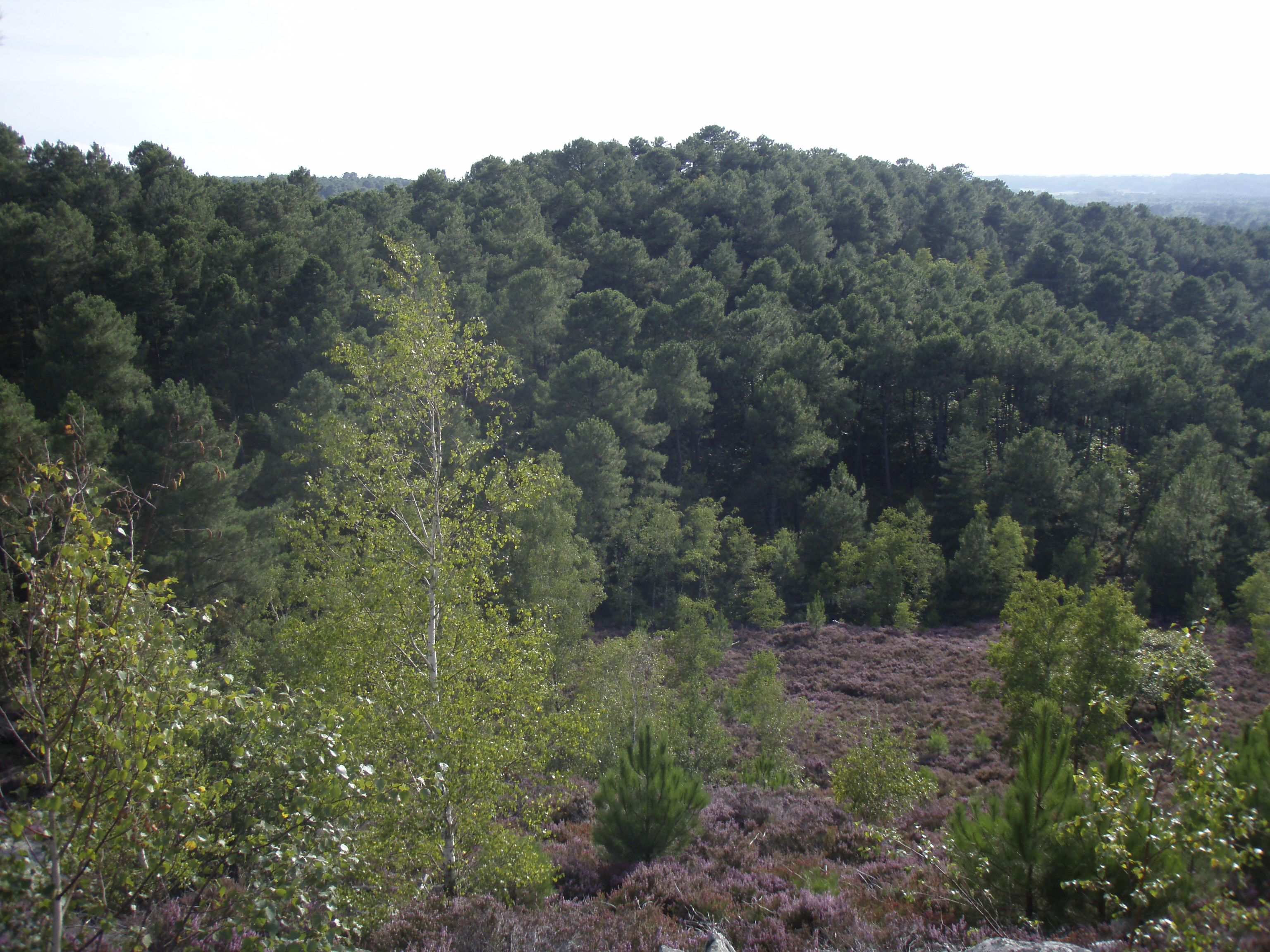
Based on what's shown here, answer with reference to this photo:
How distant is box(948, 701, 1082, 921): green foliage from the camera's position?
6770 mm

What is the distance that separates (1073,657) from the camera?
18.1 m

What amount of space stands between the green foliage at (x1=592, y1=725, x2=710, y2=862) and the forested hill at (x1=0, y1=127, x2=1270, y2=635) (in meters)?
15.1

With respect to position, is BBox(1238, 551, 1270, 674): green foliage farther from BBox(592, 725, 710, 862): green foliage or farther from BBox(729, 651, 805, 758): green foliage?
BBox(592, 725, 710, 862): green foliage

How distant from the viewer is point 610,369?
3856cm

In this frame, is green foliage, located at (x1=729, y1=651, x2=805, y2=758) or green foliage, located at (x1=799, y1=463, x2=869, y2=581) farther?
green foliage, located at (x1=799, y1=463, x2=869, y2=581)

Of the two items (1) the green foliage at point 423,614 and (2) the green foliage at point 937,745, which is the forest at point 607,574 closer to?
(1) the green foliage at point 423,614

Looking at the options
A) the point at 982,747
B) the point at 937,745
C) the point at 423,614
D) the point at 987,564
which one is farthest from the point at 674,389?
the point at 423,614

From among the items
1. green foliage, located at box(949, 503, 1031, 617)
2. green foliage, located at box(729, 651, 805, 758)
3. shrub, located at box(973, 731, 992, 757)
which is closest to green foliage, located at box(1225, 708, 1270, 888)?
green foliage, located at box(729, 651, 805, 758)

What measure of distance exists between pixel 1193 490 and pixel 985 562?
1090 cm

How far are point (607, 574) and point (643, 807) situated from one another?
27575mm

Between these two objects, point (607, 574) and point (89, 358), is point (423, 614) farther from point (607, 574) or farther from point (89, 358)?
point (607, 574)

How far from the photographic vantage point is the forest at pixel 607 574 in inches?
170

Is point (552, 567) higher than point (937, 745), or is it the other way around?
point (552, 567)

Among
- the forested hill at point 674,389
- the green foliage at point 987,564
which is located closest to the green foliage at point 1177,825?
the forested hill at point 674,389
